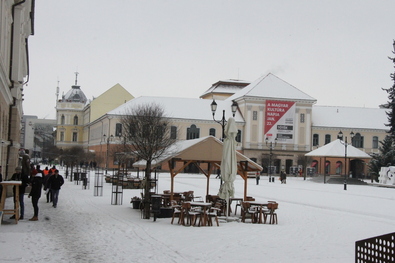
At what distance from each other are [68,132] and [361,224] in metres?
95.4

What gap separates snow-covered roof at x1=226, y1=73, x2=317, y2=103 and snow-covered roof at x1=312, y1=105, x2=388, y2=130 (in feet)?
16.1

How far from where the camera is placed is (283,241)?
13570mm

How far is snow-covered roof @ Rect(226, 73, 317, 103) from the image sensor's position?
77312 mm

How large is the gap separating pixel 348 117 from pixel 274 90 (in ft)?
44.6

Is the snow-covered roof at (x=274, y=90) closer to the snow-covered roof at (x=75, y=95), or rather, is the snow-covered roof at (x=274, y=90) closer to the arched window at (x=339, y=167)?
the arched window at (x=339, y=167)

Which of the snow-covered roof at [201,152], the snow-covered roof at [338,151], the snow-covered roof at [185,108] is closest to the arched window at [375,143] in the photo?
the snow-covered roof at [185,108]

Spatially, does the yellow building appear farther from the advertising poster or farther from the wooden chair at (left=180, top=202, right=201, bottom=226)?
the wooden chair at (left=180, top=202, right=201, bottom=226)

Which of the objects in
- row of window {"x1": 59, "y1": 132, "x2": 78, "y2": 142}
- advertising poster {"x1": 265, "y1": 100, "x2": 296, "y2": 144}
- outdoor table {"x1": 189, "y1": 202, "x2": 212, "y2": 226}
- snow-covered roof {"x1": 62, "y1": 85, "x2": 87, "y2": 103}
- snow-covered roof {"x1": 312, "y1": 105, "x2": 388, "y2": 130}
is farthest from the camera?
snow-covered roof {"x1": 62, "y1": 85, "x2": 87, "y2": 103}

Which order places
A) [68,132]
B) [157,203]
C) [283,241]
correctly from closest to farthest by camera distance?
[283,241] < [157,203] < [68,132]

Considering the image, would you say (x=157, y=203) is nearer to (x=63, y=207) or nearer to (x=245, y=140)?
(x=63, y=207)

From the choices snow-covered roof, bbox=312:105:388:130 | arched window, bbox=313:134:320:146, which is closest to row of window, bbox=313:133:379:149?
arched window, bbox=313:134:320:146

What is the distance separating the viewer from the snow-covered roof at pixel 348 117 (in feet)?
266

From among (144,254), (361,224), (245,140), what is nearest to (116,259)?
(144,254)

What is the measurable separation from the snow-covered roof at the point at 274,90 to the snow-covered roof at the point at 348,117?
4.90 meters
